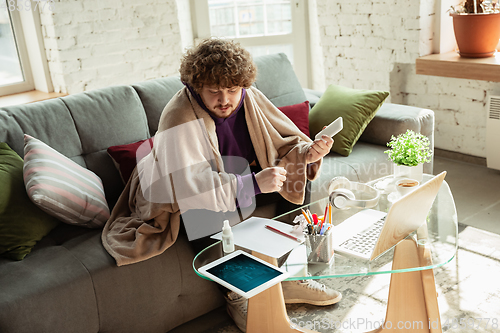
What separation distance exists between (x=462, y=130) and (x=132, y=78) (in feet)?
7.81

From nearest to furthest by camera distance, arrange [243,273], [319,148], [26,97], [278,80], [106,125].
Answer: [243,273]
[319,148]
[106,125]
[278,80]
[26,97]

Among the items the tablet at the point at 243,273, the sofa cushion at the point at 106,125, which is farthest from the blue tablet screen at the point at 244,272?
the sofa cushion at the point at 106,125

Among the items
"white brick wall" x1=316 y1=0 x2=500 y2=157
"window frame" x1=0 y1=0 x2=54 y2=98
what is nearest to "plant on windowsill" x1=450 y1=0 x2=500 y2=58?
"white brick wall" x1=316 y1=0 x2=500 y2=157

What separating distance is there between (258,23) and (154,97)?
6.36 ft

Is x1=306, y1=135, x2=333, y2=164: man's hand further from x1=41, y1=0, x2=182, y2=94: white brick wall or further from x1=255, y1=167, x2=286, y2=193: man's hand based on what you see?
x1=41, y1=0, x2=182, y2=94: white brick wall

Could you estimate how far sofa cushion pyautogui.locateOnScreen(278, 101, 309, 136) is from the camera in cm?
242

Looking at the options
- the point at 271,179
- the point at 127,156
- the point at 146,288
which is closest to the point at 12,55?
the point at 127,156

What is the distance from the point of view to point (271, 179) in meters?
1.72

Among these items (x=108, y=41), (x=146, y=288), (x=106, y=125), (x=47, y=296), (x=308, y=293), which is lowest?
(x=308, y=293)

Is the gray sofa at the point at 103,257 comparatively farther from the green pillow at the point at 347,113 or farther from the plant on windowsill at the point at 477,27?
the plant on windowsill at the point at 477,27

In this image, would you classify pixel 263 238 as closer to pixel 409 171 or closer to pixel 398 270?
pixel 398 270

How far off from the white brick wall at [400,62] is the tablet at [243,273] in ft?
7.81

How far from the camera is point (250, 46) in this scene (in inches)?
157

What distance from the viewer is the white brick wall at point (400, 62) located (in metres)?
3.14
